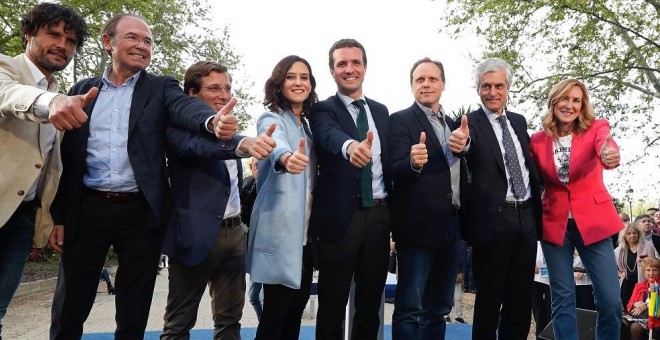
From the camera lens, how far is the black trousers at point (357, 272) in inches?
136

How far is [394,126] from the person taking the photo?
385cm

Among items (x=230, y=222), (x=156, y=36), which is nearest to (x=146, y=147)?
(x=230, y=222)

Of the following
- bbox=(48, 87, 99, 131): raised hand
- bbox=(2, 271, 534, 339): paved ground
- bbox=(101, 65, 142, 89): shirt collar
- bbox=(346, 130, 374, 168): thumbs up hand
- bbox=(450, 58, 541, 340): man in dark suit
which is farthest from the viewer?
bbox=(2, 271, 534, 339): paved ground

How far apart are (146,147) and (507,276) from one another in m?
2.42

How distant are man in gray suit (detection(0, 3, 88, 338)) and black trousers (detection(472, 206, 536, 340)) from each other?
8.63 feet

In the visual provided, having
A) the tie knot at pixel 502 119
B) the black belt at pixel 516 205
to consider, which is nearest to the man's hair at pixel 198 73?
the tie knot at pixel 502 119

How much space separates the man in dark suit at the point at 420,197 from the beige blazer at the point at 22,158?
1973 millimetres

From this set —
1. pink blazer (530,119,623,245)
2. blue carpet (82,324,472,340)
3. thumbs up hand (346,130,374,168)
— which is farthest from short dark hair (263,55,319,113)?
blue carpet (82,324,472,340)

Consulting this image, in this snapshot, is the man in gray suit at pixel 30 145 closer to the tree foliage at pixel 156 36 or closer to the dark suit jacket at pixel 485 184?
the dark suit jacket at pixel 485 184

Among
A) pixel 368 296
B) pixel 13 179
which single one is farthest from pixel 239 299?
pixel 13 179

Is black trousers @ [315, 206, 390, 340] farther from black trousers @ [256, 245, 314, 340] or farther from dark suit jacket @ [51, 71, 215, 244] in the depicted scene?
dark suit jacket @ [51, 71, 215, 244]

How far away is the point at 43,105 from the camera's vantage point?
8.64 feet

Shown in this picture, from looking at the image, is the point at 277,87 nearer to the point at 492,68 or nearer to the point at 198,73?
the point at 198,73

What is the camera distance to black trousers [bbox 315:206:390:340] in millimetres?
3463
